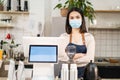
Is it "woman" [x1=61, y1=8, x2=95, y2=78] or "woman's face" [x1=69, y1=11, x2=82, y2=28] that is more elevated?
"woman's face" [x1=69, y1=11, x2=82, y2=28]

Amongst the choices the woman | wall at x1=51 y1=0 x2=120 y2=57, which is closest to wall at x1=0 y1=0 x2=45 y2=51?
wall at x1=51 y1=0 x2=120 y2=57

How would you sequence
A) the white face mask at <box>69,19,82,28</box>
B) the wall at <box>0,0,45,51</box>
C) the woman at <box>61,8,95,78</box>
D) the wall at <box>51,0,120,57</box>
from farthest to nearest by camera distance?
1. the wall at <box>51,0,120,57</box>
2. the wall at <box>0,0,45,51</box>
3. the white face mask at <box>69,19,82,28</box>
4. the woman at <box>61,8,95,78</box>

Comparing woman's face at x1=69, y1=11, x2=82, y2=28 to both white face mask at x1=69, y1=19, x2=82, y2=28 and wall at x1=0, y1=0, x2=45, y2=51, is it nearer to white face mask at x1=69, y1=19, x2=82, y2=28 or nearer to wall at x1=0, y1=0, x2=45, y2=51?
white face mask at x1=69, y1=19, x2=82, y2=28

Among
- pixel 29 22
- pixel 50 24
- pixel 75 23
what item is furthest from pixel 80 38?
pixel 29 22

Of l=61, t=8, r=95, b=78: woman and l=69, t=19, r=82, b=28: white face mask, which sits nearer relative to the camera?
l=61, t=8, r=95, b=78: woman

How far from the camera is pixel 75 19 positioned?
115 inches

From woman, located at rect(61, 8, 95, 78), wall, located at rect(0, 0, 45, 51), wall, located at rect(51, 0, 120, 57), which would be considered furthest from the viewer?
wall, located at rect(51, 0, 120, 57)

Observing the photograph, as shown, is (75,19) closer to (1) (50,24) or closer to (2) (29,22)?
(1) (50,24)

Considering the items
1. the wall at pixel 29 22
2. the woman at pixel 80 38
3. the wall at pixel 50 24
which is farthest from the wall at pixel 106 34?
the woman at pixel 80 38

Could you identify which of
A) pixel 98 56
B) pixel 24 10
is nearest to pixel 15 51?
pixel 24 10

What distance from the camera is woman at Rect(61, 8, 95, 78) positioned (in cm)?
281

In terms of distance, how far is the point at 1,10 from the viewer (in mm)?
4750

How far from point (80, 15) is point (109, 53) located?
218 centimetres

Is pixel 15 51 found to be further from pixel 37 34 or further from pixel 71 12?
pixel 71 12
